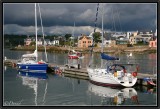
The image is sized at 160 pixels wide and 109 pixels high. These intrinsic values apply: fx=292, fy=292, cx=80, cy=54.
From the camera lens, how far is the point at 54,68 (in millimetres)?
43062

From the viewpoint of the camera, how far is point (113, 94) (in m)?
26.6

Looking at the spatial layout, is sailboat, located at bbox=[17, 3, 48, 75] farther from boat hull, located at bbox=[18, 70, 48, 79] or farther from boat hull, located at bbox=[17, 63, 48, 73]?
boat hull, located at bbox=[18, 70, 48, 79]

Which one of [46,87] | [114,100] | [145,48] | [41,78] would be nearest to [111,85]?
[114,100]

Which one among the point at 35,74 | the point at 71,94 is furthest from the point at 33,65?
the point at 71,94

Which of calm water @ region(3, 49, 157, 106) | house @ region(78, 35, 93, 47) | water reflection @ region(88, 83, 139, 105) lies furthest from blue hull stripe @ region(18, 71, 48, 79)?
house @ region(78, 35, 93, 47)

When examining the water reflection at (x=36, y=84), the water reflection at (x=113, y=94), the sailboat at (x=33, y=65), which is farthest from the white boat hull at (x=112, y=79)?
the sailboat at (x=33, y=65)

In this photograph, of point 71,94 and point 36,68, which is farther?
point 36,68

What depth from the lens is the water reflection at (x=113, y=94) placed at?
23.8 metres

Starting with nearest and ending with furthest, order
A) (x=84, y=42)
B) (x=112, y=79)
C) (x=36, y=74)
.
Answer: (x=112, y=79)
(x=36, y=74)
(x=84, y=42)

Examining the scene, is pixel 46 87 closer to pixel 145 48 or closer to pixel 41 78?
pixel 41 78

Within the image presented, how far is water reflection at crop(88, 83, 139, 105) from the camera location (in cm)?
2384

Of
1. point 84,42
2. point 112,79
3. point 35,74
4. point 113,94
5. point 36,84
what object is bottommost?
point 113,94

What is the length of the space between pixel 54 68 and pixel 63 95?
680 inches

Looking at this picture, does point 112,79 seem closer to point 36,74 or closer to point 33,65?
point 36,74
